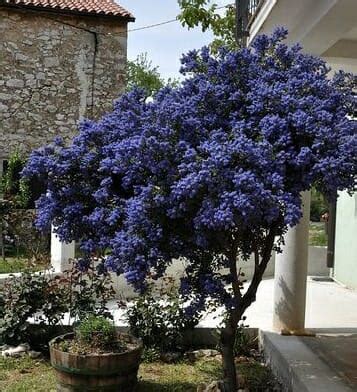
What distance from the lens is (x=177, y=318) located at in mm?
5594

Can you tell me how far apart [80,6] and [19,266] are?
29.3 ft

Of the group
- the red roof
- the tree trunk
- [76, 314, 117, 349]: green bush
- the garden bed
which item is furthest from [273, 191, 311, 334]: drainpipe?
the red roof

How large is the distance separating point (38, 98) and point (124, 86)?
2.13 meters

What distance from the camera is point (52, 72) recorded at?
13.5 meters

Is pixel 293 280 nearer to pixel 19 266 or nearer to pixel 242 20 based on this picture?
pixel 19 266

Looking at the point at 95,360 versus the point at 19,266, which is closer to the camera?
the point at 95,360

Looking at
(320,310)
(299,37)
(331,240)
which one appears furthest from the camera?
(331,240)

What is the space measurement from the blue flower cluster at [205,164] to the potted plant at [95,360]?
3.05 ft

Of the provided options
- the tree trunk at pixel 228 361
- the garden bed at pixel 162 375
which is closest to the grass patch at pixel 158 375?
the garden bed at pixel 162 375

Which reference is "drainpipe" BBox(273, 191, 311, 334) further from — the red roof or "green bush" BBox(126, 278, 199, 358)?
the red roof

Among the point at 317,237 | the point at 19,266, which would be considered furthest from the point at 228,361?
the point at 317,237

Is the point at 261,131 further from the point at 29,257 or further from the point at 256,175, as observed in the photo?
the point at 29,257

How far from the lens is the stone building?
13094 mm

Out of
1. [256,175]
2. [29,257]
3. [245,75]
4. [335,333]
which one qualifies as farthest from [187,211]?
[29,257]
